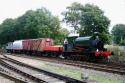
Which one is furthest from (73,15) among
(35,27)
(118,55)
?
(118,55)

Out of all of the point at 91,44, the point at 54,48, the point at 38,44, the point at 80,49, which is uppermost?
the point at 91,44

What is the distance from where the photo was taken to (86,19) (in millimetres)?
56000

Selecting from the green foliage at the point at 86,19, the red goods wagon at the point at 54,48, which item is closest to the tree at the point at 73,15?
the green foliage at the point at 86,19

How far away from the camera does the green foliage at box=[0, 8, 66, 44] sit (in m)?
68.4

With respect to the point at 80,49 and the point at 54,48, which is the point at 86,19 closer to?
the point at 54,48

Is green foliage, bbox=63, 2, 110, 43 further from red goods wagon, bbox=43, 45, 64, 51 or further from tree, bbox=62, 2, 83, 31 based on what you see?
red goods wagon, bbox=43, 45, 64, 51

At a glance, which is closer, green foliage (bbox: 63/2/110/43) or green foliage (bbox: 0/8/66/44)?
green foliage (bbox: 63/2/110/43)

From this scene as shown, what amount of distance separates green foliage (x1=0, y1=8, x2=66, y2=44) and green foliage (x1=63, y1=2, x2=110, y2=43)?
36.9ft

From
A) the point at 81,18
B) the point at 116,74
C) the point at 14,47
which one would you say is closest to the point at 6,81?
the point at 116,74

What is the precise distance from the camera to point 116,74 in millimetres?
16891

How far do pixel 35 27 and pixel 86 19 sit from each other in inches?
702

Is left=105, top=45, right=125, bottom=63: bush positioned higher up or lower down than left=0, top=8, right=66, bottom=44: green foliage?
lower down

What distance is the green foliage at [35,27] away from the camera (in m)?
68.4

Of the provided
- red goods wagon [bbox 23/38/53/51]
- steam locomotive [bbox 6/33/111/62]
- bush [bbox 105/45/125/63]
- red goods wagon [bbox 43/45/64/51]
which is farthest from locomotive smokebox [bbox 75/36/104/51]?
red goods wagon [bbox 23/38/53/51]
